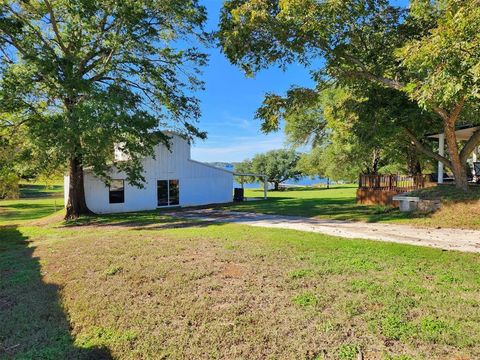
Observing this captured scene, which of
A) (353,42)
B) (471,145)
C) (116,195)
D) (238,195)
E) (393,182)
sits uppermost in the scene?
(353,42)

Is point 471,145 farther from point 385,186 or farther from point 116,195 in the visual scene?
point 116,195

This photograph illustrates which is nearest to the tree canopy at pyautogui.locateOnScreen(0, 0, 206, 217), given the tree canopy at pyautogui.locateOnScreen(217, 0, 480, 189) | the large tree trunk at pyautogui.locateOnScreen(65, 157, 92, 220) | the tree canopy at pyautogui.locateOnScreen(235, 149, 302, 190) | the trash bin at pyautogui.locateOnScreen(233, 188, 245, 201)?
the large tree trunk at pyautogui.locateOnScreen(65, 157, 92, 220)

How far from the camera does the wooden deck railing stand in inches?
672

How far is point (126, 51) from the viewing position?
48.5 ft

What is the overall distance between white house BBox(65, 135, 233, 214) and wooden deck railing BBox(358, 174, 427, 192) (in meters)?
10.8

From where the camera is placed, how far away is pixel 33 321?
4469mm

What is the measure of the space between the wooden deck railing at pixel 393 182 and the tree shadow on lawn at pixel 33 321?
16.7 metres

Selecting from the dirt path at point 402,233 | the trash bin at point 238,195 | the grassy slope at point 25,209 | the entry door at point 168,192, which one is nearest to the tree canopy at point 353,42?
the dirt path at point 402,233

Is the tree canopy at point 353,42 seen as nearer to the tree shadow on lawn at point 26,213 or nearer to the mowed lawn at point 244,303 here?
the mowed lawn at point 244,303

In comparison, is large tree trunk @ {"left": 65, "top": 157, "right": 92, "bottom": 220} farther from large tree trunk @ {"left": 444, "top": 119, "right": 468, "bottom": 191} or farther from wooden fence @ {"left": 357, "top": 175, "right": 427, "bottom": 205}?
large tree trunk @ {"left": 444, "top": 119, "right": 468, "bottom": 191}

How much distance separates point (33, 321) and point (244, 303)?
2895mm

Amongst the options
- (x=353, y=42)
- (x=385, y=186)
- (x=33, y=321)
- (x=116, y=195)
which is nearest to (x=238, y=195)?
(x=116, y=195)

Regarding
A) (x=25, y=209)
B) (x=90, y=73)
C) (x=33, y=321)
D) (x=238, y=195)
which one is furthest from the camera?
(x=238, y=195)

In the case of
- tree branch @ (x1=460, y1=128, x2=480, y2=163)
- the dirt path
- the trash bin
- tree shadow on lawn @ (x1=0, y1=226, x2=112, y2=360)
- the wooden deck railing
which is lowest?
tree shadow on lawn @ (x1=0, y1=226, x2=112, y2=360)
